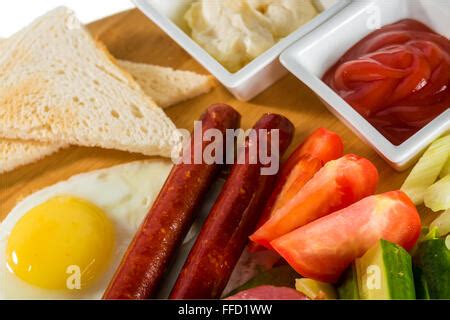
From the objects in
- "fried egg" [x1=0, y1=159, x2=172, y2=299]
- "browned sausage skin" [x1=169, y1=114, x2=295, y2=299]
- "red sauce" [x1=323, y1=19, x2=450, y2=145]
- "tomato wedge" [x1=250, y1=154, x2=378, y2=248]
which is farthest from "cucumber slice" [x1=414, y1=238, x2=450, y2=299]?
"fried egg" [x1=0, y1=159, x2=172, y2=299]

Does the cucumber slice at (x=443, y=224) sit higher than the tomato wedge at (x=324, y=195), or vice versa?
the tomato wedge at (x=324, y=195)

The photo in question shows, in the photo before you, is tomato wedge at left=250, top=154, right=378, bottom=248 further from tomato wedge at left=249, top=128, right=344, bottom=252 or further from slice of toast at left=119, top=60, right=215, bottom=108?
slice of toast at left=119, top=60, right=215, bottom=108

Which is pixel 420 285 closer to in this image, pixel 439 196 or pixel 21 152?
pixel 439 196

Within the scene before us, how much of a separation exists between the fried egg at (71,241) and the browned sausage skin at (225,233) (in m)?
0.37

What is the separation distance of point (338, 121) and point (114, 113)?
0.95 metres

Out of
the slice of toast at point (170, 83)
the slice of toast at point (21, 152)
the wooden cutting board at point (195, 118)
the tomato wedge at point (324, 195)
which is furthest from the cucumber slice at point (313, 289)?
the slice of toast at point (21, 152)

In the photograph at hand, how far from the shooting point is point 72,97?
9.92 ft

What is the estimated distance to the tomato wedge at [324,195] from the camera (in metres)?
2.41

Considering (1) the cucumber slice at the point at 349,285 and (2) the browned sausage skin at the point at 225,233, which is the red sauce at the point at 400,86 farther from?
(1) the cucumber slice at the point at 349,285

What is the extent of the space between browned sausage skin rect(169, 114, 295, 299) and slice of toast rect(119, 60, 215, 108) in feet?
1.69

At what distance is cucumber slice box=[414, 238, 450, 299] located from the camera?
2.22 metres

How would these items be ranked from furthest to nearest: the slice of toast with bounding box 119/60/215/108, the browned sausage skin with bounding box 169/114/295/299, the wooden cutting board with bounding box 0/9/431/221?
the slice of toast with bounding box 119/60/215/108 < the wooden cutting board with bounding box 0/9/431/221 < the browned sausage skin with bounding box 169/114/295/299
